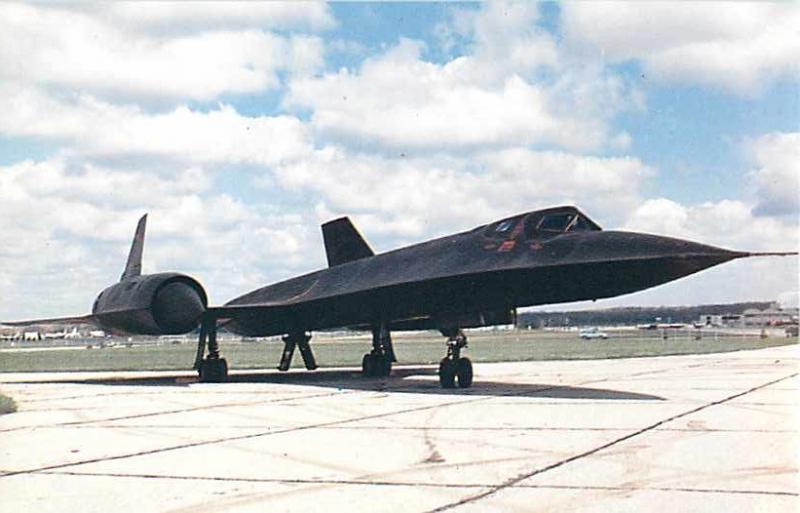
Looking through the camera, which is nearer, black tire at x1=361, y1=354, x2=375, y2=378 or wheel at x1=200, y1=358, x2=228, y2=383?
wheel at x1=200, y1=358, x2=228, y2=383

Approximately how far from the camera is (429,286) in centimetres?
1468

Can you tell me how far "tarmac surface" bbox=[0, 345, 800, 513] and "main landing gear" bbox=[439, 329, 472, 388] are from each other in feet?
1.25

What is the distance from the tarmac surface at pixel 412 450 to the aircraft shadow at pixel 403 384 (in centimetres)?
12

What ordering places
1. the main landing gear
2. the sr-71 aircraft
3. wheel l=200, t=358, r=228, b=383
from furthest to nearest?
wheel l=200, t=358, r=228, b=383
the main landing gear
the sr-71 aircraft

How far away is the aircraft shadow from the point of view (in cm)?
1339

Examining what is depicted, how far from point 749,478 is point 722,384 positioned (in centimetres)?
951

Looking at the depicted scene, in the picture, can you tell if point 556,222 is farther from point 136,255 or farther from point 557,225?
point 136,255

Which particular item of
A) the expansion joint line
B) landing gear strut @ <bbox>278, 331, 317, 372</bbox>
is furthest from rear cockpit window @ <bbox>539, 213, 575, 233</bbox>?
landing gear strut @ <bbox>278, 331, 317, 372</bbox>

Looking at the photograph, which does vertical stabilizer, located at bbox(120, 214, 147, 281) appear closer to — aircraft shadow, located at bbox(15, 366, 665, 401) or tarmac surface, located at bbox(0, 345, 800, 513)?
aircraft shadow, located at bbox(15, 366, 665, 401)

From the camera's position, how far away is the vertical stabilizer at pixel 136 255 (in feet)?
68.8

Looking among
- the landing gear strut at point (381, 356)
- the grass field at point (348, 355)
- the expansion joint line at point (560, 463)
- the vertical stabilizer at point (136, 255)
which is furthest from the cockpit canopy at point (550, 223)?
the grass field at point (348, 355)

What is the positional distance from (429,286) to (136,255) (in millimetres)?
9426

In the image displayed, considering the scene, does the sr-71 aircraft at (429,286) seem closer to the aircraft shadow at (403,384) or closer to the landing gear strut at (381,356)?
the landing gear strut at (381,356)

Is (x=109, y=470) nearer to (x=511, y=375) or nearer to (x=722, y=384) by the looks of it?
(x=722, y=384)
